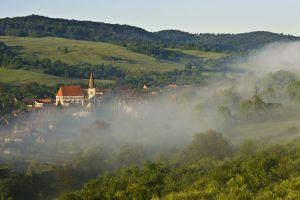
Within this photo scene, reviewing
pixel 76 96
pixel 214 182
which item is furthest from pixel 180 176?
pixel 76 96

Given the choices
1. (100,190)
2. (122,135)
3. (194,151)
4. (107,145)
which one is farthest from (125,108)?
(100,190)

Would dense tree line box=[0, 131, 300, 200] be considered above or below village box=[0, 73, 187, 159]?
above

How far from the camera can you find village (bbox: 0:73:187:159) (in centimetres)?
11694

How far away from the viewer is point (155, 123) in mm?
125812

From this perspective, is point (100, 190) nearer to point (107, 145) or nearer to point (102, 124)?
point (107, 145)

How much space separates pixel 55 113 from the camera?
150625 millimetres

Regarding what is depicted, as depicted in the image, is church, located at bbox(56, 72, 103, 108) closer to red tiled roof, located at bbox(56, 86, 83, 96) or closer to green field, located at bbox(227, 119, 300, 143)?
red tiled roof, located at bbox(56, 86, 83, 96)

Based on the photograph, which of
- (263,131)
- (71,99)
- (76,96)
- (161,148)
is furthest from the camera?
(76,96)

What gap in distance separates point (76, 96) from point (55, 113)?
26.0m

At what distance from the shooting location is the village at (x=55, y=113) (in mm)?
116938

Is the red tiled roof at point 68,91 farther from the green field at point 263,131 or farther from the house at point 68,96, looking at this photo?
the green field at point 263,131

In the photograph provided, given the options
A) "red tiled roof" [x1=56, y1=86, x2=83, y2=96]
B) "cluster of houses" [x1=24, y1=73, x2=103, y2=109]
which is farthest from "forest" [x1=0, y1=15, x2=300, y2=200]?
"red tiled roof" [x1=56, y1=86, x2=83, y2=96]

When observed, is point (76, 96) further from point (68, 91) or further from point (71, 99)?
point (68, 91)

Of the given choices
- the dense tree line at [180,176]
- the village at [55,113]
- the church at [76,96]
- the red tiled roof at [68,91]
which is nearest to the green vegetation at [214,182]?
the dense tree line at [180,176]
